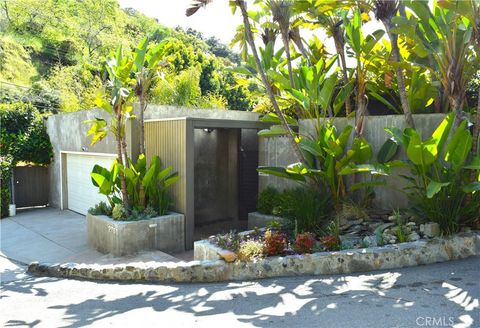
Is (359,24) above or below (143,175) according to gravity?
above

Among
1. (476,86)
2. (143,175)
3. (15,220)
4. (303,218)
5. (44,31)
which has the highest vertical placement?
(44,31)

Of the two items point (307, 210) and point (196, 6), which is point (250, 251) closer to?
point (307, 210)

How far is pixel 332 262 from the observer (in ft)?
21.8

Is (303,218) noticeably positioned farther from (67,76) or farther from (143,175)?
(67,76)

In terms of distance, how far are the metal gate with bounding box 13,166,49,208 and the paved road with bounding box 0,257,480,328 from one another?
10576 mm

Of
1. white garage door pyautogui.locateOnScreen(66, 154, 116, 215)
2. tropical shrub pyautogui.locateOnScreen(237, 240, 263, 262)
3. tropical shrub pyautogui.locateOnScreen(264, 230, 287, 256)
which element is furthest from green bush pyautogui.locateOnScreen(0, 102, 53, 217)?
tropical shrub pyautogui.locateOnScreen(264, 230, 287, 256)

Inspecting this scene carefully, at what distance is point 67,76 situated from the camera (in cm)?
2916

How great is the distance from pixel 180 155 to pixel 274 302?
17.1ft

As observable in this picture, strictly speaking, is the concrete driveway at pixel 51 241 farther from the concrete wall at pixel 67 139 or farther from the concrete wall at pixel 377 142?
the concrete wall at pixel 377 142

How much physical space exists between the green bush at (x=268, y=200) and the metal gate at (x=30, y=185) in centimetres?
1077

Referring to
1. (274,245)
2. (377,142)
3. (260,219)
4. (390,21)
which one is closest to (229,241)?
(274,245)

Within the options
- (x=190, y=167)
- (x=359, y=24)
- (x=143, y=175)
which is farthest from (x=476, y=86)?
(x=143, y=175)

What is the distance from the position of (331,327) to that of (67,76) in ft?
94.9

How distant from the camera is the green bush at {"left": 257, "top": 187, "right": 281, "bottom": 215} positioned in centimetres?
1004
